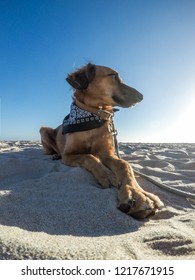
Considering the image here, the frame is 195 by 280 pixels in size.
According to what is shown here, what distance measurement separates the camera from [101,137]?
14.0 feet

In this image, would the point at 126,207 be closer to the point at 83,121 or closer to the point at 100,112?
the point at 83,121

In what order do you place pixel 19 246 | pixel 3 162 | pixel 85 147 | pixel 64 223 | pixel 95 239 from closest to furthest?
1. pixel 19 246
2. pixel 95 239
3. pixel 64 223
4. pixel 85 147
5. pixel 3 162

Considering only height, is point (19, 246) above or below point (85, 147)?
below

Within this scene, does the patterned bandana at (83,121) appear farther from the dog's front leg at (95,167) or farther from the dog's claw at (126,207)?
the dog's claw at (126,207)

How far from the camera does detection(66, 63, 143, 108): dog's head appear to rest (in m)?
4.77

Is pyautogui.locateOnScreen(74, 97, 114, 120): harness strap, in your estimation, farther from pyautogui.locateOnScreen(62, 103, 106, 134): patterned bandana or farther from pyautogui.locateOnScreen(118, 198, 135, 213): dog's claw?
pyautogui.locateOnScreen(118, 198, 135, 213): dog's claw

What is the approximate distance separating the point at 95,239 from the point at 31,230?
444mm

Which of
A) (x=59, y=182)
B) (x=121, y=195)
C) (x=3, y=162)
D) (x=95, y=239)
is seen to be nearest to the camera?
(x=95, y=239)

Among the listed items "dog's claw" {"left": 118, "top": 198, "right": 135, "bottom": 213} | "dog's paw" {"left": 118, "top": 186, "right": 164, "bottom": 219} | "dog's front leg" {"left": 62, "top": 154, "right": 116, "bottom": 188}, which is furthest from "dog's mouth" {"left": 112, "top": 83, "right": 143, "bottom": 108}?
"dog's claw" {"left": 118, "top": 198, "right": 135, "bottom": 213}

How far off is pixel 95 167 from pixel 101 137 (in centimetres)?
90
